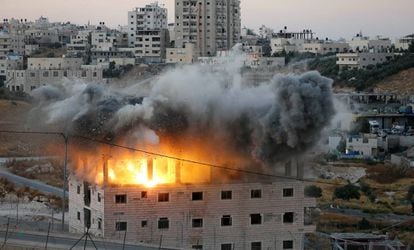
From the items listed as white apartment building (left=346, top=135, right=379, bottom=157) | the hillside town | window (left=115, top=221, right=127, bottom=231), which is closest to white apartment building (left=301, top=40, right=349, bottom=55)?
white apartment building (left=346, top=135, right=379, bottom=157)

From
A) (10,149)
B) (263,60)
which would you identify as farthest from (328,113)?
(263,60)

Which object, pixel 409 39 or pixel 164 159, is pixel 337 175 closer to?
pixel 164 159

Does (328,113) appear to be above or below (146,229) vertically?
above

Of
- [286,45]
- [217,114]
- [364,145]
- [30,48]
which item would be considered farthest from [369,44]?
[217,114]

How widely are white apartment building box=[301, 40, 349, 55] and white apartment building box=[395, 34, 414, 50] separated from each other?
332 cm

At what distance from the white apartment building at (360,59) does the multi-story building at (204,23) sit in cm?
973

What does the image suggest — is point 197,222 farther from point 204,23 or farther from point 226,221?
point 204,23

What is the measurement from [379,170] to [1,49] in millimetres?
37375

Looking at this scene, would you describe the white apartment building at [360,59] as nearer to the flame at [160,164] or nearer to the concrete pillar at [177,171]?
the flame at [160,164]

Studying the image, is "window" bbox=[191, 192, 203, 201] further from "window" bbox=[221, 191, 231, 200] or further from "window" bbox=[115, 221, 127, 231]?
"window" bbox=[115, 221, 127, 231]

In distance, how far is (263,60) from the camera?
58625 millimetres

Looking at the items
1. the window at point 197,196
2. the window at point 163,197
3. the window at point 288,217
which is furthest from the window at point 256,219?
the window at point 163,197

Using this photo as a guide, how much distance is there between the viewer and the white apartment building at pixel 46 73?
52.7 meters

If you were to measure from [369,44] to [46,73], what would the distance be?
2273cm
